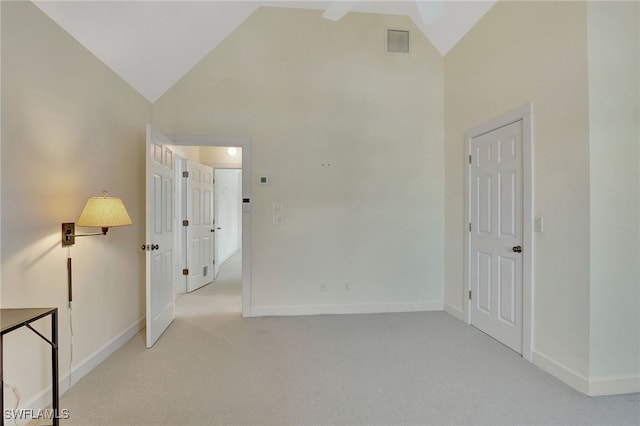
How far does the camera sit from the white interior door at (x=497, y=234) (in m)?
2.75

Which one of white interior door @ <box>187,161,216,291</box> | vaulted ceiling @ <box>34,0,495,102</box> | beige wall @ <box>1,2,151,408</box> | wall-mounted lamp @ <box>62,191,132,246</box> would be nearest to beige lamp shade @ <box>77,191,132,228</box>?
wall-mounted lamp @ <box>62,191,132,246</box>

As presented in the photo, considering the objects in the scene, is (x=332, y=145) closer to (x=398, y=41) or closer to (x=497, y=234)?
(x=398, y=41)

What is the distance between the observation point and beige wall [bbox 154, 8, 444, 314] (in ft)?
11.8

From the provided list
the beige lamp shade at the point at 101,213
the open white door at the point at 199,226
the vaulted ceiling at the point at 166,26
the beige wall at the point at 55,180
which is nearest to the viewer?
the beige wall at the point at 55,180

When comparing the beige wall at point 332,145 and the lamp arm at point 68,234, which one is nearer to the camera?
the lamp arm at point 68,234

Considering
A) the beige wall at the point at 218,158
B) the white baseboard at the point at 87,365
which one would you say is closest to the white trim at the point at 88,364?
the white baseboard at the point at 87,365

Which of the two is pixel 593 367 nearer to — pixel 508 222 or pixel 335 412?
pixel 508 222

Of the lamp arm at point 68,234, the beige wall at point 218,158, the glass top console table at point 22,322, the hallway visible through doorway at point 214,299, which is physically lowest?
the hallway visible through doorway at point 214,299

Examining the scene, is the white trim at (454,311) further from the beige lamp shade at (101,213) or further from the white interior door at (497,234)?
the beige lamp shade at (101,213)

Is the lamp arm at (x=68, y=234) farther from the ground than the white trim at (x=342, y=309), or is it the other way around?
the lamp arm at (x=68, y=234)

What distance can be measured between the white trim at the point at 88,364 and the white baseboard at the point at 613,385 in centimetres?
355

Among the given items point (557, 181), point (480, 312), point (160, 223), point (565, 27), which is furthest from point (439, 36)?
point (160, 223)

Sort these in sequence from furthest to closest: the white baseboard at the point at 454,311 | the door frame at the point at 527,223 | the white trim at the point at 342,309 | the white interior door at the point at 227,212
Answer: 1. the white interior door at the point at 227,212
2. the white trim at the point at 342,309
3. the white baseboard at the point at 454,311
4. the door frame at the point at 527,223

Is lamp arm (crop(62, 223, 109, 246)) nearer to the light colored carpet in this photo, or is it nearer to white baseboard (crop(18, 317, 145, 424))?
white baseboard (crop(18, 317, 145, 424))
